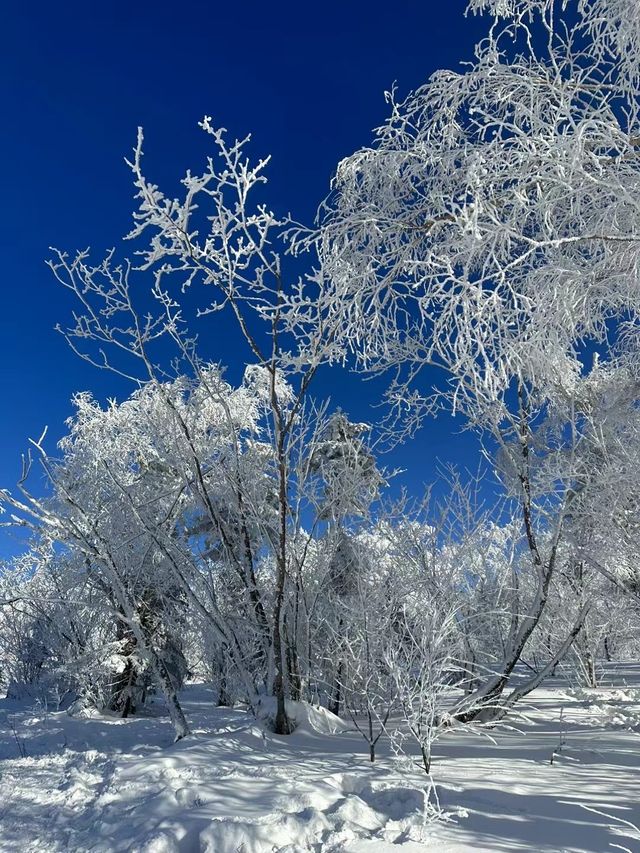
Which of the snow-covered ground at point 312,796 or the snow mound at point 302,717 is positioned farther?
the snow mound at point 302,717

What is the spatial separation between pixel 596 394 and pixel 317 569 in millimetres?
6398

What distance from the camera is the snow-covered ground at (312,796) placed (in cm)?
422

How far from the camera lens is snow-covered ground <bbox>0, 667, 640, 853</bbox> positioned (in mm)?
4223

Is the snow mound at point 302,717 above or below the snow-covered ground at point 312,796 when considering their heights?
above

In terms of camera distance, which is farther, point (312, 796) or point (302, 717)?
point (302, 717)

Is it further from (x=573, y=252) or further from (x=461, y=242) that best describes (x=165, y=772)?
(x=573, y=252)

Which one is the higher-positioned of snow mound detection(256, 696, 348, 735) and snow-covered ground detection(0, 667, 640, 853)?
snow mound detection(256, 696, 348, 735)

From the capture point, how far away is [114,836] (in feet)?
15.1

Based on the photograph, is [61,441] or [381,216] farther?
[61,441]

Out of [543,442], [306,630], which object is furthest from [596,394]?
[306,630]

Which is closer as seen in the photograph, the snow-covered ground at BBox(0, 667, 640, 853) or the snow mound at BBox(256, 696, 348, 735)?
the snow-covered ground at BBox(0, 667, 640, 853)

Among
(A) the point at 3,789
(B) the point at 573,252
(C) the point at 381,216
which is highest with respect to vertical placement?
(C) the point at 381,216

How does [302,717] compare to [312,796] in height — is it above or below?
above

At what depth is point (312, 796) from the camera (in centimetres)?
495
